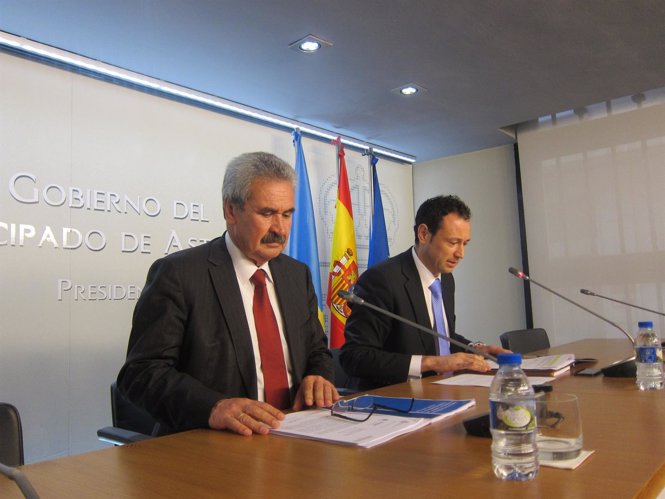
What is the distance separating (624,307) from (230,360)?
15.5 ft

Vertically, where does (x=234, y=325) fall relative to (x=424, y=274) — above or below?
below

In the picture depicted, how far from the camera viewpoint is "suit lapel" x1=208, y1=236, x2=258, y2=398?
190 cm

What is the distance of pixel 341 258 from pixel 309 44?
2257 mm

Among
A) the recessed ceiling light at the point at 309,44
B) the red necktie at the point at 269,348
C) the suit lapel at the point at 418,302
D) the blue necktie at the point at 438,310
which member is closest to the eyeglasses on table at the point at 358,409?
the red necktie at the point at 269,348

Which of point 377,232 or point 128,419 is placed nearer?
point 128,419

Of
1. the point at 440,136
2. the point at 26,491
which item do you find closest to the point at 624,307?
the point at 440,136

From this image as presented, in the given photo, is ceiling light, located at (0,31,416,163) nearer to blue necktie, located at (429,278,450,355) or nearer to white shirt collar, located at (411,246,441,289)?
white shirt collar, located at (411,246,441,289)

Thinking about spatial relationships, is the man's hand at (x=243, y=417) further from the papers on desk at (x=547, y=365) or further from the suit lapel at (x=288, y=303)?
the papers on desk at (x=547, y=365)

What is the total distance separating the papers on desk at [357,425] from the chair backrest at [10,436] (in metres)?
0.66

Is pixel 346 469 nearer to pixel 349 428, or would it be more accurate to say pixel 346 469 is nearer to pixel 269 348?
pixel 349 428

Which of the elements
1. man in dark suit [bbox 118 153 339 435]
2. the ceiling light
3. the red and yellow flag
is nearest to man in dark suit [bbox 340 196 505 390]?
man in dark suit [bbox 118 153 339 435]

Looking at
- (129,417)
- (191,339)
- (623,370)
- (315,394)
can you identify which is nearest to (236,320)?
(191,339)

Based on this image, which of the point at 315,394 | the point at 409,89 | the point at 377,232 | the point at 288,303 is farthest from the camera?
the point at 377,232

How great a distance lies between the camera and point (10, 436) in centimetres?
145
